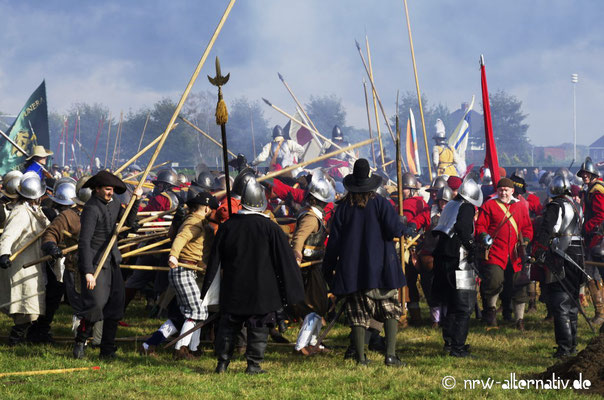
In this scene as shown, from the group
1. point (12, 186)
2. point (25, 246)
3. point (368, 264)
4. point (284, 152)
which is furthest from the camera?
point (284, 152)

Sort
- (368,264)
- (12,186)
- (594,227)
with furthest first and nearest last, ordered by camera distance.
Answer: (594,227)
(12,186)
(368,264)

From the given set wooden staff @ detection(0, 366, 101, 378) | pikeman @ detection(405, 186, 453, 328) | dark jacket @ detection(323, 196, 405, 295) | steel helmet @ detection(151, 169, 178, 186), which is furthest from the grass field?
steel helmet @ detection(151, 169, 178, 186)

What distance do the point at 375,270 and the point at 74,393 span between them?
9.21ft

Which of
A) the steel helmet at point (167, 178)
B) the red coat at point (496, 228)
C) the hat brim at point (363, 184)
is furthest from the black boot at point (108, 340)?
the steel helmet at point (167, 178)

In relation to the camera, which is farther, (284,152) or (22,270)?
(284,152)

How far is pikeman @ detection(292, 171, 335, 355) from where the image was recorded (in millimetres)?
8664

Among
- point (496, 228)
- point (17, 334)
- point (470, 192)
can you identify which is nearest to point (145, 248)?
point (17, 334)

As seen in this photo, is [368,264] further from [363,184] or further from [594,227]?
[594,227]

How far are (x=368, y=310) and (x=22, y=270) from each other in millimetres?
3658

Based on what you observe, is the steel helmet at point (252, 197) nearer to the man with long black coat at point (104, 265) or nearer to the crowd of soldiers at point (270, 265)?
the crowd of soldiers at point (270, 265)

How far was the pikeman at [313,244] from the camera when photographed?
866 cm

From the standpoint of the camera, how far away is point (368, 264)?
24.8 ft

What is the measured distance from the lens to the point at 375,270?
24.8 feet

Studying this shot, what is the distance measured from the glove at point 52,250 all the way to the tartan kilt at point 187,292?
108cm
